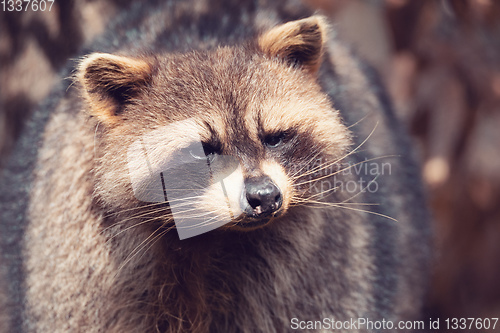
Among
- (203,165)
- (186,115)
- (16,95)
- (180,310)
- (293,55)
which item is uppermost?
(16,95)

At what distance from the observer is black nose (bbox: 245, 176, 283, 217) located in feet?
4.35

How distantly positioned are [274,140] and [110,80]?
0.42 metres

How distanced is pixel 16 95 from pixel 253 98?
1.05m

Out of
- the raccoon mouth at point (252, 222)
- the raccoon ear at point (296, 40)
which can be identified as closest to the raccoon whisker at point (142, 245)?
the raccoon mouth at point (252, 222)

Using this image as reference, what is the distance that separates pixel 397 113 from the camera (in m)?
2.70

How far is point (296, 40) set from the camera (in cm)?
156

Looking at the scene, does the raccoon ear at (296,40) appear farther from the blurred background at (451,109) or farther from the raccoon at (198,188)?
the blurred background at (451,109)

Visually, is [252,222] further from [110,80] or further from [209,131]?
[110,80]

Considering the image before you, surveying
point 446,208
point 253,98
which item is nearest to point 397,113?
point 446,208

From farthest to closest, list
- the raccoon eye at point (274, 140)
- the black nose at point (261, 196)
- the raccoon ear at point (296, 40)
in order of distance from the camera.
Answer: the raccoon ear at point (296, 40)
the raccoon eye at point (274, 140)
the black nose at point (261, 196)

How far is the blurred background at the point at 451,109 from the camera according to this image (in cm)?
283

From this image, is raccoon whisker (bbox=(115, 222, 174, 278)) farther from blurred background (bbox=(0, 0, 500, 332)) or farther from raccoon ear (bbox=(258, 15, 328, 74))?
blurred background (bbox=(0, 0, 500, 332))

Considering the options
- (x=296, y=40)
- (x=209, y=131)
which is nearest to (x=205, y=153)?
(x=209, y=131)

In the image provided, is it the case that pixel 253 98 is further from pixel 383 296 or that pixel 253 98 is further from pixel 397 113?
pixel 397 113
